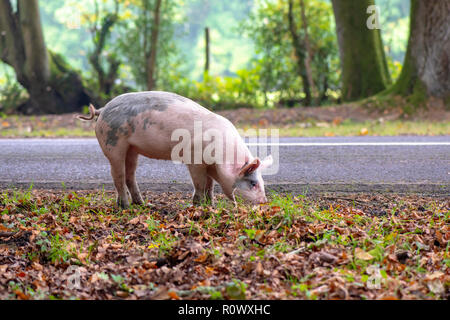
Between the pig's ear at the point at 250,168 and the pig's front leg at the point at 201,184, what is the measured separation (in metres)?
0.38

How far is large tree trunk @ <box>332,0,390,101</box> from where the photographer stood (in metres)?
13.1

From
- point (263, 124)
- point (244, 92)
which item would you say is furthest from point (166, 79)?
point (263, 124)

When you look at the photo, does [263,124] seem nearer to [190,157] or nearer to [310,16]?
[310,16]

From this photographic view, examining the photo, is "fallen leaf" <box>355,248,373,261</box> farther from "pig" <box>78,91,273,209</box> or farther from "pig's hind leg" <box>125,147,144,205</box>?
"pig's hind leg" <box>125,147,144,205</box>

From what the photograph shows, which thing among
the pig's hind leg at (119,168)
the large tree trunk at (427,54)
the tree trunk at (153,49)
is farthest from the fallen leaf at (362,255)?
the tree trunk at (153,49)

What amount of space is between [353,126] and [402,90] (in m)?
1.98

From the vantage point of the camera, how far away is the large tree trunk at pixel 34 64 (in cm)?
1448

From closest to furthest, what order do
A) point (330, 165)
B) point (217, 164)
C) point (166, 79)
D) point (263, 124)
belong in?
1. point (217, 164)
2. point (330, 165)
3. point (263, 124)
4. point (166, 79)

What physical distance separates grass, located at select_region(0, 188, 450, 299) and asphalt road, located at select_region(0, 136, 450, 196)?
596 mm

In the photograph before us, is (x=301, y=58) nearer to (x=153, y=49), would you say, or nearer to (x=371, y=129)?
(x=153, y=49)

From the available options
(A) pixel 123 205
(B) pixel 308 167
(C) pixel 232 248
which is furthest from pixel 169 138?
(B) pixel 308 167

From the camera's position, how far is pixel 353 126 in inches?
431

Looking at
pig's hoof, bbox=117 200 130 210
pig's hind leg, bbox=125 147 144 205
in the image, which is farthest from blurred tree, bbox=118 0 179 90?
pig's hoof, bbox=117 200 130 210

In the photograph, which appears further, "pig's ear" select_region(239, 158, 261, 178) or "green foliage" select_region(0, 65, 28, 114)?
"green foliage" select_region(0, 65, 28, 114)
